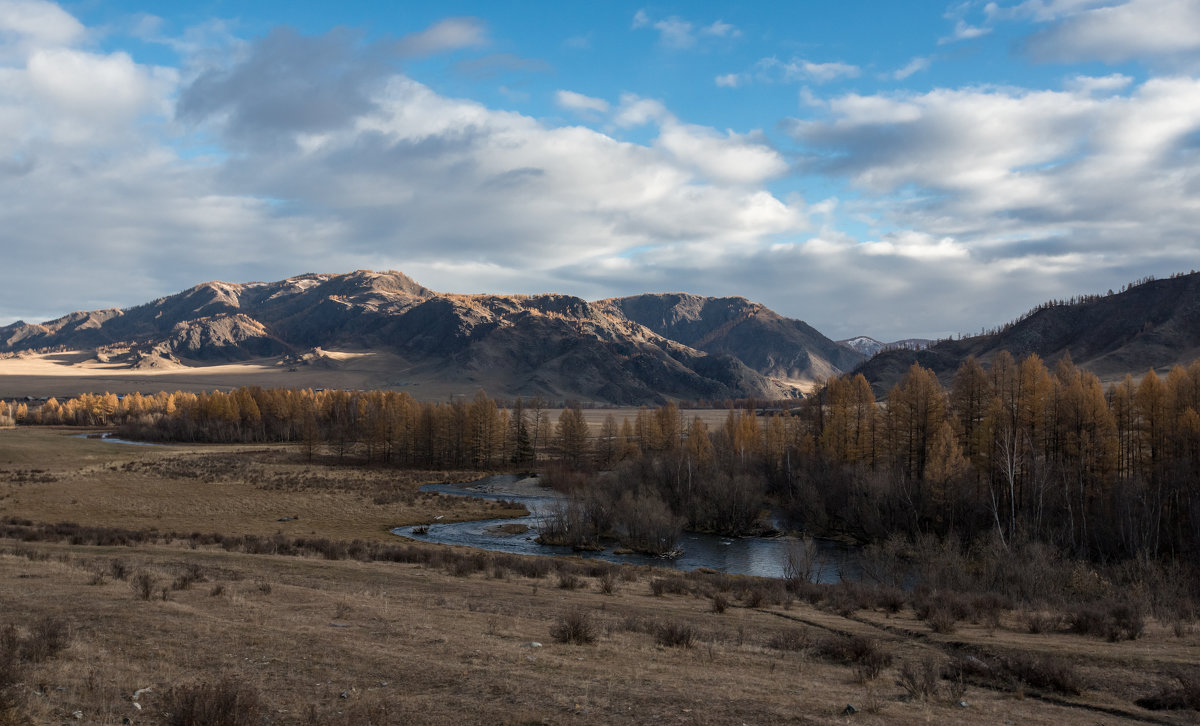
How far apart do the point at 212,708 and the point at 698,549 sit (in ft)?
170

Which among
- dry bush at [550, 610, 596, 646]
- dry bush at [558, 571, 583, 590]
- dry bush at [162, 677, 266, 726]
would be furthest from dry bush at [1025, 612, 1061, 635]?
dry bush at [162, 677, 266, 726]

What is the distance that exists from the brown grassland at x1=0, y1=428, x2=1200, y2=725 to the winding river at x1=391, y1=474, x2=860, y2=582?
1765cm

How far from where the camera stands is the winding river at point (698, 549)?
163ft

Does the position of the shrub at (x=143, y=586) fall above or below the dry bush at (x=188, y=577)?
above

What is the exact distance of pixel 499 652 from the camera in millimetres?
15539

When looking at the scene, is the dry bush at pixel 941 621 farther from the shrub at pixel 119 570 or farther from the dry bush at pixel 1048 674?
the shrub at pixel 119 570

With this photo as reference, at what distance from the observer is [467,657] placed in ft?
48.7

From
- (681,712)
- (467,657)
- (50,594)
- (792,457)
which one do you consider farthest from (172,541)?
(792,457)

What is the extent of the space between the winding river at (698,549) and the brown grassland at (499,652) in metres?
17.6

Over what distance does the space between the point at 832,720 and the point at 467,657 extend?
7.62 meters

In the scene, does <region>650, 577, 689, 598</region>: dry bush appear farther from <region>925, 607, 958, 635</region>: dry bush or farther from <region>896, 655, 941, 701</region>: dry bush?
<region>896, 655, 941, 701</region>: dry bush

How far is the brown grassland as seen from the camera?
11391 mm

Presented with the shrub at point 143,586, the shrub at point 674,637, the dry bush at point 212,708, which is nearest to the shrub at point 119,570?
the shrub at point 143,586

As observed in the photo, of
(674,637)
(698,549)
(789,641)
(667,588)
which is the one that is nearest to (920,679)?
(789,641)
